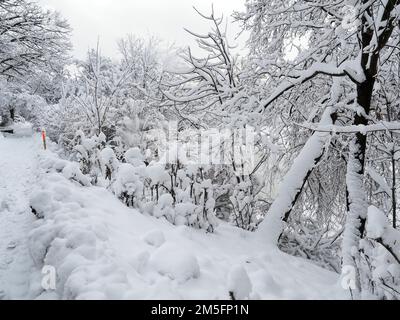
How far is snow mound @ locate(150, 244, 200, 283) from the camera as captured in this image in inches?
91.0

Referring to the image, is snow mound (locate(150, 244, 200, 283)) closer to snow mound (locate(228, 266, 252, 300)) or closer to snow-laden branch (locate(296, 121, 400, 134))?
snow mound (locate(228, 266, 252, 300))

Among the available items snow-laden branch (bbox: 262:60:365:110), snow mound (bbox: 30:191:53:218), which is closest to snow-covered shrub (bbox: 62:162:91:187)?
snow mound (bbox: 30:191:53:218)

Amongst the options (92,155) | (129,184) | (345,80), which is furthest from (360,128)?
(92,155)

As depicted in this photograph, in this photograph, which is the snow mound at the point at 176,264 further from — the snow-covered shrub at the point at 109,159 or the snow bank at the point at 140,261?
the snow-covered shrub at the point at 109,159

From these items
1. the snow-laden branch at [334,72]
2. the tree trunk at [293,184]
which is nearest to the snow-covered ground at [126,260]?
the tree trunk at [293,184]

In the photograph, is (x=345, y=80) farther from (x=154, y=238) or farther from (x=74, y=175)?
(x=74, y=175)

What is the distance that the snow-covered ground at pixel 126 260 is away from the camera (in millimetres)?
2076

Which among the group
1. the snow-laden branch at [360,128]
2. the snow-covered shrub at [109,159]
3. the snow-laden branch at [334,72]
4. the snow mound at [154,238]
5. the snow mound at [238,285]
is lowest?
the snow mound at [154,238]

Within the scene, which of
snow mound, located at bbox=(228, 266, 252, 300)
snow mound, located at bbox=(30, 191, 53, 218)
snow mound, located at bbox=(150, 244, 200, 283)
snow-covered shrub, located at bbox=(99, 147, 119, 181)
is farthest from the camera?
snow-covered shrub, located at bbox=(99, 147, 119, 181)

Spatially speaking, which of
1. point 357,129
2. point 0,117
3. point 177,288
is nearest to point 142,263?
point 177,288

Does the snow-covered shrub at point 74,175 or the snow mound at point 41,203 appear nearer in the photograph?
the snow mound at point 41,203
